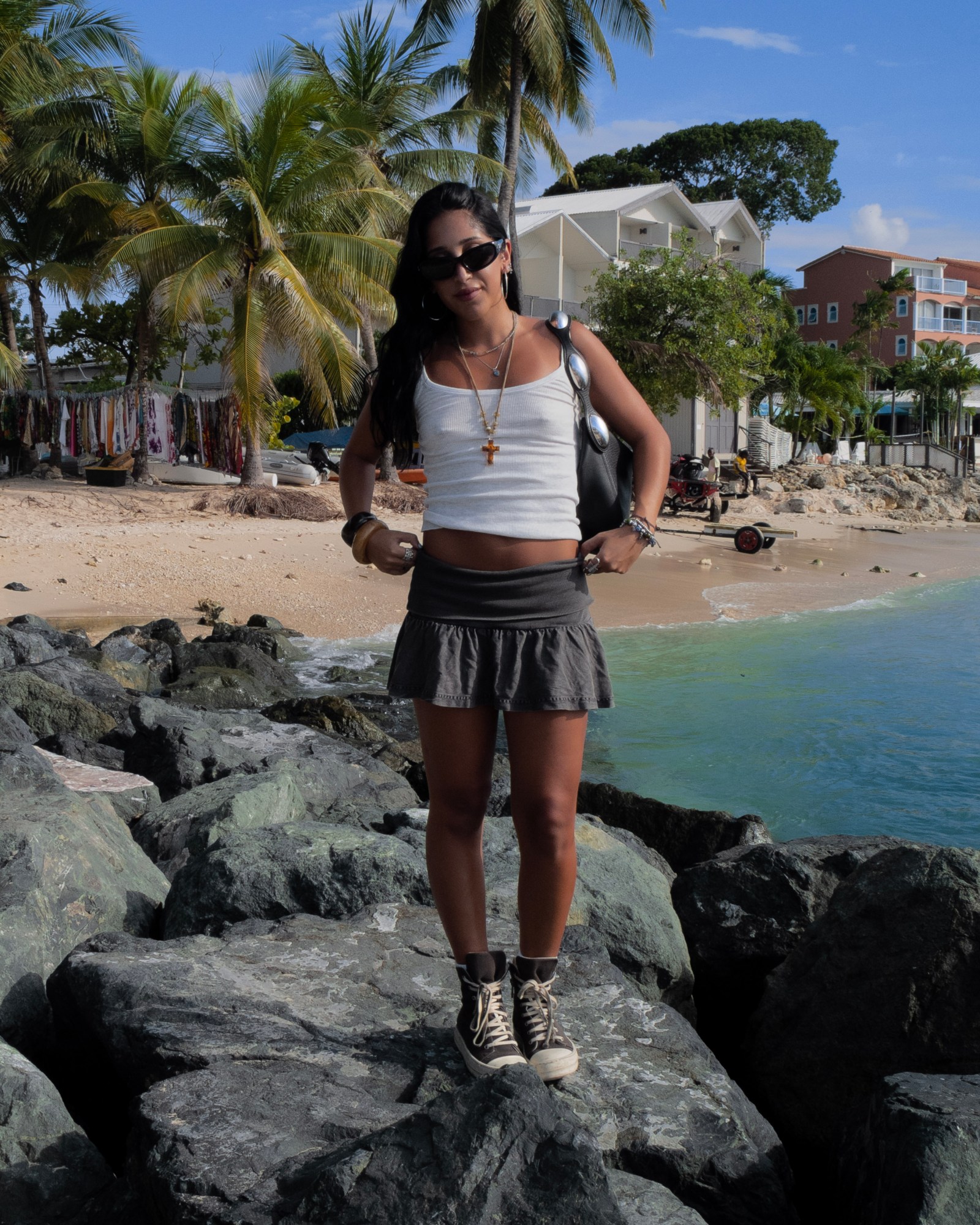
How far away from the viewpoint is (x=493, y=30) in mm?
22641

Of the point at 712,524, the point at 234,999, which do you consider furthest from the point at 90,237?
the point at 234,999

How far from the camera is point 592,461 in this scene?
2.43 metres

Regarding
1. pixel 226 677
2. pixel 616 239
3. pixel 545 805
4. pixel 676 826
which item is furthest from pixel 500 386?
pixel 616 239

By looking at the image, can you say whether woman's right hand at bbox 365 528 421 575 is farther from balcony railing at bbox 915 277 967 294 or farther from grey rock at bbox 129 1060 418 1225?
balcony railing at bbox 915 277 967 294

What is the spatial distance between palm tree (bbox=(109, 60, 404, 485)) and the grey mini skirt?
16084 mm

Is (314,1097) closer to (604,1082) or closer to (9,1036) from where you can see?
(604,1082)

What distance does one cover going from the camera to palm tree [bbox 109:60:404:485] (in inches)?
699

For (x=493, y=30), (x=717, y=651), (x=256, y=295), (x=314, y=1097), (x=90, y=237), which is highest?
(x=493, y=30)

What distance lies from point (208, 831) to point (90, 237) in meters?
22.1

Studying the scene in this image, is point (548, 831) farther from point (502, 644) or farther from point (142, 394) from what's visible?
point (142, 394)

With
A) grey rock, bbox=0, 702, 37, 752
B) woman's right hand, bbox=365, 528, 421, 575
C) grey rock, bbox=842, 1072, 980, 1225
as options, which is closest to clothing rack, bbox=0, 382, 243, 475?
grey rock, bbox=0, 702, 37, 752

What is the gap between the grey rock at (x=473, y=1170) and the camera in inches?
69.4

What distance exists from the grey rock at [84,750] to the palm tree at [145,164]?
14571mm

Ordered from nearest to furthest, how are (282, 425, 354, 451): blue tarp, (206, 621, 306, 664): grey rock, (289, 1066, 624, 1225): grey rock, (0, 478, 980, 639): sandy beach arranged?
(289, 1066, 624, 1225): grey rock → (206, 621, 306, 664): grey rock → (0, 478, 980, 639): sandy beach → (282, 425, 354, 451): blue tarp
